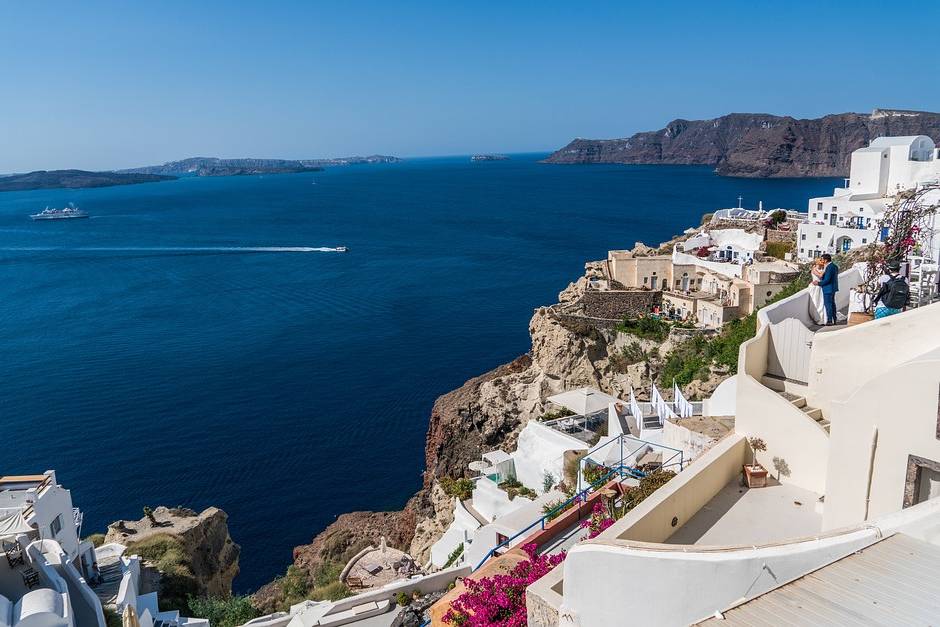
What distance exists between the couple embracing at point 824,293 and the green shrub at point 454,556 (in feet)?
29.7

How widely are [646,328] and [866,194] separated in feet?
58.4

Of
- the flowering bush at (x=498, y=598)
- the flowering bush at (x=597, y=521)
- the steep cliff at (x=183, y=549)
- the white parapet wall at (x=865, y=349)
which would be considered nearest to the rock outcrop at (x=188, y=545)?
the steep cliff at (x=183, y=549)

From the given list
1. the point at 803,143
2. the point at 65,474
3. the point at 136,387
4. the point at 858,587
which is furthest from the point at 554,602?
the point at 803,143

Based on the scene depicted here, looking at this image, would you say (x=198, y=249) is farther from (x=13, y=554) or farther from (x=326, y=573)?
(x=13, y=554)

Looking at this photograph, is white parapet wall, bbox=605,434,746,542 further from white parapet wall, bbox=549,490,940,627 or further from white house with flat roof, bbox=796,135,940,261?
white house with flat roof, bbox=796,135,940,261

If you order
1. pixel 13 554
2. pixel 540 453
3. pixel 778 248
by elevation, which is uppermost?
pixel 778 248

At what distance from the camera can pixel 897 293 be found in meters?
8.16

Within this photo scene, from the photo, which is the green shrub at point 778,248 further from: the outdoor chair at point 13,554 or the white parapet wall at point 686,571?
the outdoor chair at point 13,554

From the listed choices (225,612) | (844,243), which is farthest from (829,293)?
(844,243)

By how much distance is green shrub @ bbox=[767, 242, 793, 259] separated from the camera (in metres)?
32.3

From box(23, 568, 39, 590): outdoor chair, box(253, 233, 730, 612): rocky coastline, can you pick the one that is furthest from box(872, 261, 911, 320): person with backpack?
box(253, 233, 730, 612): rocky coastline

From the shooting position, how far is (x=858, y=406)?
5.47m

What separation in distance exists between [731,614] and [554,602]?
2103mm

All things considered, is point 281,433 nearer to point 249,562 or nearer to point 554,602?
point 249,562
